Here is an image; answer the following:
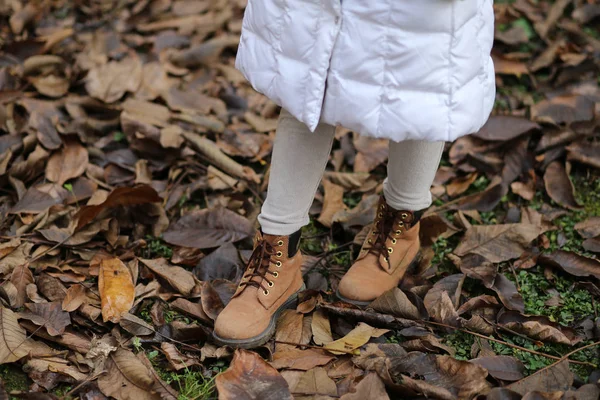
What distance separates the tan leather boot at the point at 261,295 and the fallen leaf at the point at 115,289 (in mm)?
261

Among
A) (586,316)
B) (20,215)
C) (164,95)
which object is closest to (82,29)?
(164,95)

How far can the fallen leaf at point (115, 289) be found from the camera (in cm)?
161

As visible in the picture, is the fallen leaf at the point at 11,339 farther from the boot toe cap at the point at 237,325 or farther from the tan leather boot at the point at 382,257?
the tan leather boot at the point at 382,257

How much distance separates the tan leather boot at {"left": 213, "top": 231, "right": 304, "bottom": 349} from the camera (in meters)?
1.53

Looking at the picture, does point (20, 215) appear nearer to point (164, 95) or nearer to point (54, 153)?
point (54, 153)

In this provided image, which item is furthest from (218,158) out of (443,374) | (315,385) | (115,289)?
(443,374)

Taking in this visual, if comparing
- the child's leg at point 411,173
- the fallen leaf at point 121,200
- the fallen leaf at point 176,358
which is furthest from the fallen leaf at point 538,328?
the fallen leaf at point 121,200

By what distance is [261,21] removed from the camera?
53.4 inches

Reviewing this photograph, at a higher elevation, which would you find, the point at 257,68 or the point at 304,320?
the point at 257,68

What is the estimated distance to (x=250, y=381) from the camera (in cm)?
141

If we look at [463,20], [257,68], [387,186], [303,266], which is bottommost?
[303,266]

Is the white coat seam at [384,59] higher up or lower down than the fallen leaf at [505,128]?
higher up

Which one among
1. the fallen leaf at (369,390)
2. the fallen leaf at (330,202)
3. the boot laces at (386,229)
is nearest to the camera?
the fallen leaf at (369,390)

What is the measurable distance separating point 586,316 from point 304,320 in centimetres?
71
